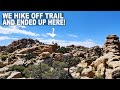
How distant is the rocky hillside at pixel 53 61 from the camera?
13945mm

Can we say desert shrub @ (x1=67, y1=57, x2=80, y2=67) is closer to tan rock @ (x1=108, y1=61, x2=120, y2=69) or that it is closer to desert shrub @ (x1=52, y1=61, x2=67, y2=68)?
desert shrub @ (x1=52, y1=61, x2=67, y2=68)

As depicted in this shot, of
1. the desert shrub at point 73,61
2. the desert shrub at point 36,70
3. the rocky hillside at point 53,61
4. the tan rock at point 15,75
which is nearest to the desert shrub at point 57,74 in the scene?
the rocky hillside at point 53,61

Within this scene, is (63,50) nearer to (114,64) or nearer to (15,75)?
(15,75)

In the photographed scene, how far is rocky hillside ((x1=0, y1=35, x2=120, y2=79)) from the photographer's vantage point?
1395 cm

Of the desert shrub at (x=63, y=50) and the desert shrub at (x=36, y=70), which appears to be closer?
the desert shrub at (x=36, y=70)

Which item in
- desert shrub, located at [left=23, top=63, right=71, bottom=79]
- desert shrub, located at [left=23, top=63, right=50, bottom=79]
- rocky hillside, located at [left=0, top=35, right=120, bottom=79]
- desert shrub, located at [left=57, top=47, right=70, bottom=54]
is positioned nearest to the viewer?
desert shrub, located at [left=23, top=63, right=71, bottom=79]

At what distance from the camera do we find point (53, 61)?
1537 centimetres

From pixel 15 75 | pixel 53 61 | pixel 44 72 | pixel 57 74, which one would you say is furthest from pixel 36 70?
pixel 53 61

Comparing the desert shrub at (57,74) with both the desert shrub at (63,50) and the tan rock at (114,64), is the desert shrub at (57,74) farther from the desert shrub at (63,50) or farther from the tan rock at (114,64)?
the tan rock at (114,64)

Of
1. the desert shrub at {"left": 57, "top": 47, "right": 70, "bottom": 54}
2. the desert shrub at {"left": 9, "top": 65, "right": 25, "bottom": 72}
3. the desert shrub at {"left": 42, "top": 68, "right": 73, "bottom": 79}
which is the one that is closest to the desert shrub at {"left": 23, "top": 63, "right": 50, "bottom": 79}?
the desert shrub at {"left": 42, "top": 68, "right": 73, "bottom": 79}
